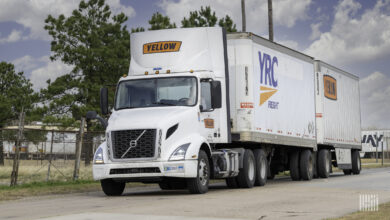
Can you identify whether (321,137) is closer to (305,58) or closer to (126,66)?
→ (305,58)

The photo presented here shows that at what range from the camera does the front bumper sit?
610 inches

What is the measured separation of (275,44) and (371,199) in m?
8.28

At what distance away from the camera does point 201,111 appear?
1675 centimetres

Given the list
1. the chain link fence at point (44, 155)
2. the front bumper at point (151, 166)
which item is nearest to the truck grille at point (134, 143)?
the front bumper at point (151, 166)

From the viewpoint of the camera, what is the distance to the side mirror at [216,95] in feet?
54.9

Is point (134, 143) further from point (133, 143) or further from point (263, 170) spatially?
point (263, 170)

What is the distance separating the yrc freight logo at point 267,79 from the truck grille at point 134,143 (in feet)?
16.9

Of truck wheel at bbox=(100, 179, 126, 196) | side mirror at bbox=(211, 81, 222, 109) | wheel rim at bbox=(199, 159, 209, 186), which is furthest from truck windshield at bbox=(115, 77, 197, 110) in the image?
truck wheel at bbox=(100, 179, 126, 196)

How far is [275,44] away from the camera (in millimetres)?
21516

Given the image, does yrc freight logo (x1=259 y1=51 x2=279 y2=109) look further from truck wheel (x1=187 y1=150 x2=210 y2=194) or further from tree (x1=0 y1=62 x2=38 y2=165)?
tree (x1=0 y1=62 x2=38 y2=165)

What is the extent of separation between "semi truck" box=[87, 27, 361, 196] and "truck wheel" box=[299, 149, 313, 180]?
0.84m

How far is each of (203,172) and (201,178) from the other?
0.17 metres

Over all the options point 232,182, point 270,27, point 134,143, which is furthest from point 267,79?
point 270,27

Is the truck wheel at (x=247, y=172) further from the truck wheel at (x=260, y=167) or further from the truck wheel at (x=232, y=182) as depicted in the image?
the truck wheel at (x=260, y=167)
